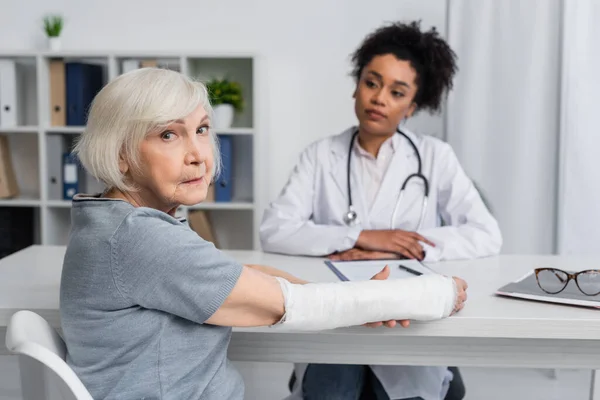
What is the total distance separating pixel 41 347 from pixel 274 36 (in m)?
2.84

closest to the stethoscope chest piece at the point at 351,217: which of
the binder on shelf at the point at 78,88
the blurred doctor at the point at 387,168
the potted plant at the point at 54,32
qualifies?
the blurred doctor at the point at 387,168

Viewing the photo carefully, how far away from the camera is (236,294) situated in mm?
1053

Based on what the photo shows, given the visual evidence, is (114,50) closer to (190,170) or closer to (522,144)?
(522,144)

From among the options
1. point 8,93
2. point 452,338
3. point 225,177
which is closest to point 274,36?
point 225,177

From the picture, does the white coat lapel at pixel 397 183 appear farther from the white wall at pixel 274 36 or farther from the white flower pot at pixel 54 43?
the white flower pot at pixel 54 43

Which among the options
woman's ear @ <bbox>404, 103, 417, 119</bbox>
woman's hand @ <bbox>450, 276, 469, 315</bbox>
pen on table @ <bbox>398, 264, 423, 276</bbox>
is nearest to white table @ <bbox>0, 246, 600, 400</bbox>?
woman's hand @ <bbox>450, 276, 469, 315</bbox>

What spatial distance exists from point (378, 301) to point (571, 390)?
Result: 202 cm

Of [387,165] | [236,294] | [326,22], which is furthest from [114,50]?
[236,294]

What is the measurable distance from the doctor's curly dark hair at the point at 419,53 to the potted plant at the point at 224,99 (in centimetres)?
117

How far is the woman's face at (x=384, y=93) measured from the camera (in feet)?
7.06

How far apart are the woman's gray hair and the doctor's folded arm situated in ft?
2.75

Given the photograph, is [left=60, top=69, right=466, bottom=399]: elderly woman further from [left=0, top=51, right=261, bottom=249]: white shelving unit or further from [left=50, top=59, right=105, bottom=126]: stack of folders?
[left=50, top=59, right=105, bottom=126]: stack of folders

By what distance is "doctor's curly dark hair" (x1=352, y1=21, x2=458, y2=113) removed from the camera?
2.25m

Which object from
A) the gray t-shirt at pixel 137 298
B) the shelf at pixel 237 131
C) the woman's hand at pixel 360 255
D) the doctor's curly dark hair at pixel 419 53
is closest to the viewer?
the gray t-shirt at pixel 137 298
